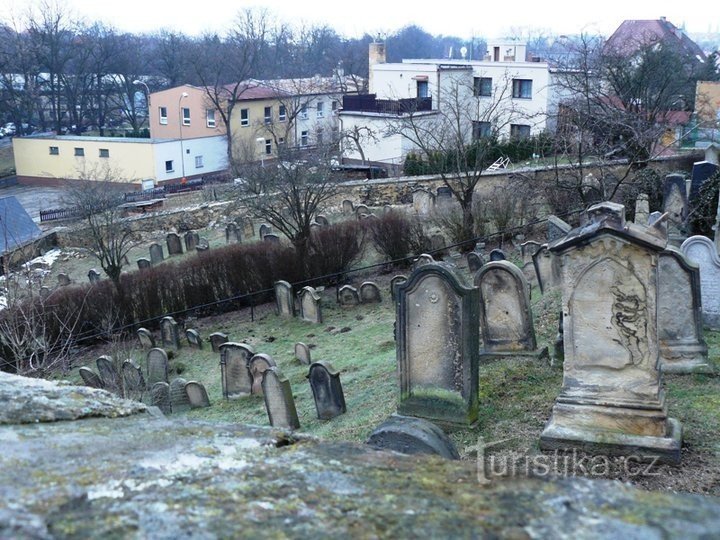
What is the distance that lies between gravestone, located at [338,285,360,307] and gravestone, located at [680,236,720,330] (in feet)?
27.2

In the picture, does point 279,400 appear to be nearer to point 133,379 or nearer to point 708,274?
point 133,379

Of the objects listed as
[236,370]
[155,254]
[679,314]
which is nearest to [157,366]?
[236,370]

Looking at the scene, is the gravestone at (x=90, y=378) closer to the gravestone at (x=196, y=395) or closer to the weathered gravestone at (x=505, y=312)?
the gravestone at (x=196, y=395)

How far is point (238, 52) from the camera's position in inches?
2530

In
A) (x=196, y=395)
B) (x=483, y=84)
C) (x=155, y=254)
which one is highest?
(x=483, y=84)

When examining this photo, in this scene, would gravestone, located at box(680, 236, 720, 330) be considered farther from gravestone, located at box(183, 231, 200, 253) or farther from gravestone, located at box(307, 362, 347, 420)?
gravestone, located at box(183, 231, 200, 253)

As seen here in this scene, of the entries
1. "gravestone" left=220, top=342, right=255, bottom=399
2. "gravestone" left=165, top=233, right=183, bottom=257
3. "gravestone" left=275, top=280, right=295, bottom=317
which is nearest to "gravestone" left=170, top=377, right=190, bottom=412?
"gravestone" left=220, top=342, right=255, bottom=399

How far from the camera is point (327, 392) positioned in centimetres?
1002

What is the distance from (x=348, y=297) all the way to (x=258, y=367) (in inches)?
210

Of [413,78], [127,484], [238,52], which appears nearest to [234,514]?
[127,484]

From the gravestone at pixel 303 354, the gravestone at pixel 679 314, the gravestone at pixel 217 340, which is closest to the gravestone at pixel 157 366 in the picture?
the gravestone at pixel 217 340

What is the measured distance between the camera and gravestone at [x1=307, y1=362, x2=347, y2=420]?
995 cm

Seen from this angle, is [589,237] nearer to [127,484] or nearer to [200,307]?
[127,484]

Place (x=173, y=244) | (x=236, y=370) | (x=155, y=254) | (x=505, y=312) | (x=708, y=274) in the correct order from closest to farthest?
1. (x=505, y=312)
2. (x=708, y=274)
3. (x=236, y=370)
4. (x=155, y=254)
5. (x=173, y=244)
